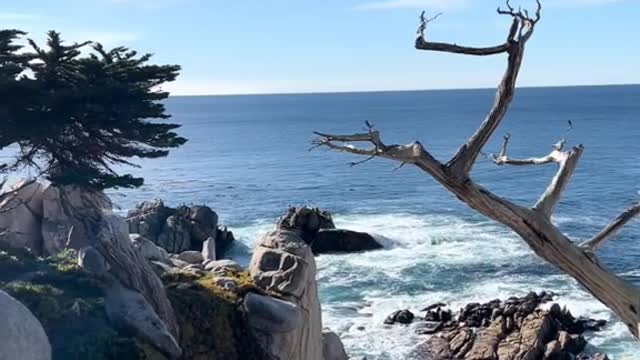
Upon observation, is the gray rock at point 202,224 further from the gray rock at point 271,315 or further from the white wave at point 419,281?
the gray rock at point 271,315

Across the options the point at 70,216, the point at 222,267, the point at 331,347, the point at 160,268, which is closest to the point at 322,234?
the point at 331,347

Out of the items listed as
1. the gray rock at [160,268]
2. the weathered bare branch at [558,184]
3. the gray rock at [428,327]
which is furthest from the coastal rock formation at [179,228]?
the weathered bare branch at [558,184]

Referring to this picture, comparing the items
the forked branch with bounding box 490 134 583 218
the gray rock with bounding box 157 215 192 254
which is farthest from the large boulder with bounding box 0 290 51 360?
the gray rock with bounding box 157 215 192 254

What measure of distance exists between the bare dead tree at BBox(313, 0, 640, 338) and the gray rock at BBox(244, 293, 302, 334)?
1375 cm

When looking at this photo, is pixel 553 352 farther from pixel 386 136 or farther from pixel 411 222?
pixel 386 136

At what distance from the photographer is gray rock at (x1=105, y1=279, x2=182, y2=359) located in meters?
18.3

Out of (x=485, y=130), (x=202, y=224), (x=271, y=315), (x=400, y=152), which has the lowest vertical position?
(x=202, y=224)

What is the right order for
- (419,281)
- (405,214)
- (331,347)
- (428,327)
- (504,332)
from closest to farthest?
(331,347), (504,332), (428,327), (419,281), (405,214)

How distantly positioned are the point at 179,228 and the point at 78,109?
94.0 ft

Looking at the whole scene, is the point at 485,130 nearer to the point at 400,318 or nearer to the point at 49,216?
the point at 49,216

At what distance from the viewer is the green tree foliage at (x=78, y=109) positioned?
69.0 ft

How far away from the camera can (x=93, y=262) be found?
2017cm

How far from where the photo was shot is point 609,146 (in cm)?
10356

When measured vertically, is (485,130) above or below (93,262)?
above
